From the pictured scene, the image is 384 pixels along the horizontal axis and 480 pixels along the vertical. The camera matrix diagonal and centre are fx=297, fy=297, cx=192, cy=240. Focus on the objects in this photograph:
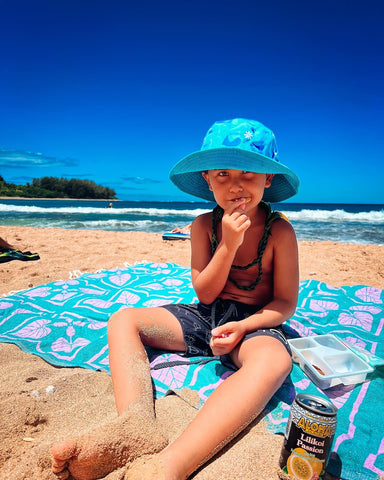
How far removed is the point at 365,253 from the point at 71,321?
547cm

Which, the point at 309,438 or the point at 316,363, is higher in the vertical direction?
the point at 309,438

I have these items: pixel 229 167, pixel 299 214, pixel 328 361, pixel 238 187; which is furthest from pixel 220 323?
pixel 299 214

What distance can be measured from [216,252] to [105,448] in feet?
3.47

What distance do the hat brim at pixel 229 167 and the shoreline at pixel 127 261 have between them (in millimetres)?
2310

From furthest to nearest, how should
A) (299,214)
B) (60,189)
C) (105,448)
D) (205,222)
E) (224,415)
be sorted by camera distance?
(60,189) → (299,214) → (205,222) → (224,415) → (105,448)

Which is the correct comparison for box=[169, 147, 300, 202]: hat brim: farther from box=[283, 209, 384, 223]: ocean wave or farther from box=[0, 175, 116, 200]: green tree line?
box=[0, 175, 116, 200]: green tree line

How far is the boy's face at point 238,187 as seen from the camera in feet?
5.44

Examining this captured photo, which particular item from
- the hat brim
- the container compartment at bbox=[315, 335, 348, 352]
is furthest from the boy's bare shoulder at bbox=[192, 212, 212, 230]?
the container compartment at bbox=[315, 335, 348, 352]

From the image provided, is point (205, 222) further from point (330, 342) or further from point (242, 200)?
point (330, 342)

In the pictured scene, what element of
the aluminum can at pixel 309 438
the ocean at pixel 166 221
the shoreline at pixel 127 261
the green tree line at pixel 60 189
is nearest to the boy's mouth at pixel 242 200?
the aluminum can at pixel 309 438

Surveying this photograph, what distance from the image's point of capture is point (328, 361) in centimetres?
189

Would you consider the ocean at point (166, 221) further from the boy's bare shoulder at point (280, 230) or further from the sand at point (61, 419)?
the sand at point (61, 419)

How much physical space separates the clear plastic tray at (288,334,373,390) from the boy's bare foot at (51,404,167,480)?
1.05 metres

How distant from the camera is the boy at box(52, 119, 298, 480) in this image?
1.04 metres
